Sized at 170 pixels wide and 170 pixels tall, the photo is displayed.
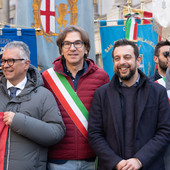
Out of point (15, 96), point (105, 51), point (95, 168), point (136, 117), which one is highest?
point (105, 51)

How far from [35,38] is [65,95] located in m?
2.34

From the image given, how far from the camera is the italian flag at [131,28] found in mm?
5457

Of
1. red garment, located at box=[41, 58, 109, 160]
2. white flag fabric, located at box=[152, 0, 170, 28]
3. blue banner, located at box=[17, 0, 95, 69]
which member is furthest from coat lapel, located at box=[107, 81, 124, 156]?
blue banner, located at box=[17, 0, 95, 69]

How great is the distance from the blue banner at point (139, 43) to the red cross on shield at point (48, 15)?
3.55 feet

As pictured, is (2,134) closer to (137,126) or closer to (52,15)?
(137,126)

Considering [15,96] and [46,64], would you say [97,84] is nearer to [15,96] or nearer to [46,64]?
[15,96]

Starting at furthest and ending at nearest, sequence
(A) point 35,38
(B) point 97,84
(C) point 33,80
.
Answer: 1. (A) point 35,38
2. (B) point 97,84
3. (C) point 33,80

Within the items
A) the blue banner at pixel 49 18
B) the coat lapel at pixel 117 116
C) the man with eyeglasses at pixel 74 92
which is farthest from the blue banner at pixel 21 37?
the coat lapel at pixel 117 116

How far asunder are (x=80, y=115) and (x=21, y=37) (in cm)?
253

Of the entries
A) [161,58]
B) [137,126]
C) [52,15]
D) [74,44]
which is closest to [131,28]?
[161,58]

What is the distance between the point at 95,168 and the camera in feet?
9.79

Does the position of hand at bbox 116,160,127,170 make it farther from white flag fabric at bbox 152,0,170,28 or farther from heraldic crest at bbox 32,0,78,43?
heraldic crest at bbox 32,0,78,43

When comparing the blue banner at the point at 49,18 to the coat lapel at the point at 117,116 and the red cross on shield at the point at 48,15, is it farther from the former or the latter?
the coat lapel at the point at 117,116

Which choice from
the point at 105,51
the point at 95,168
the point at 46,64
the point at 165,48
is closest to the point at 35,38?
the point at 46,64
